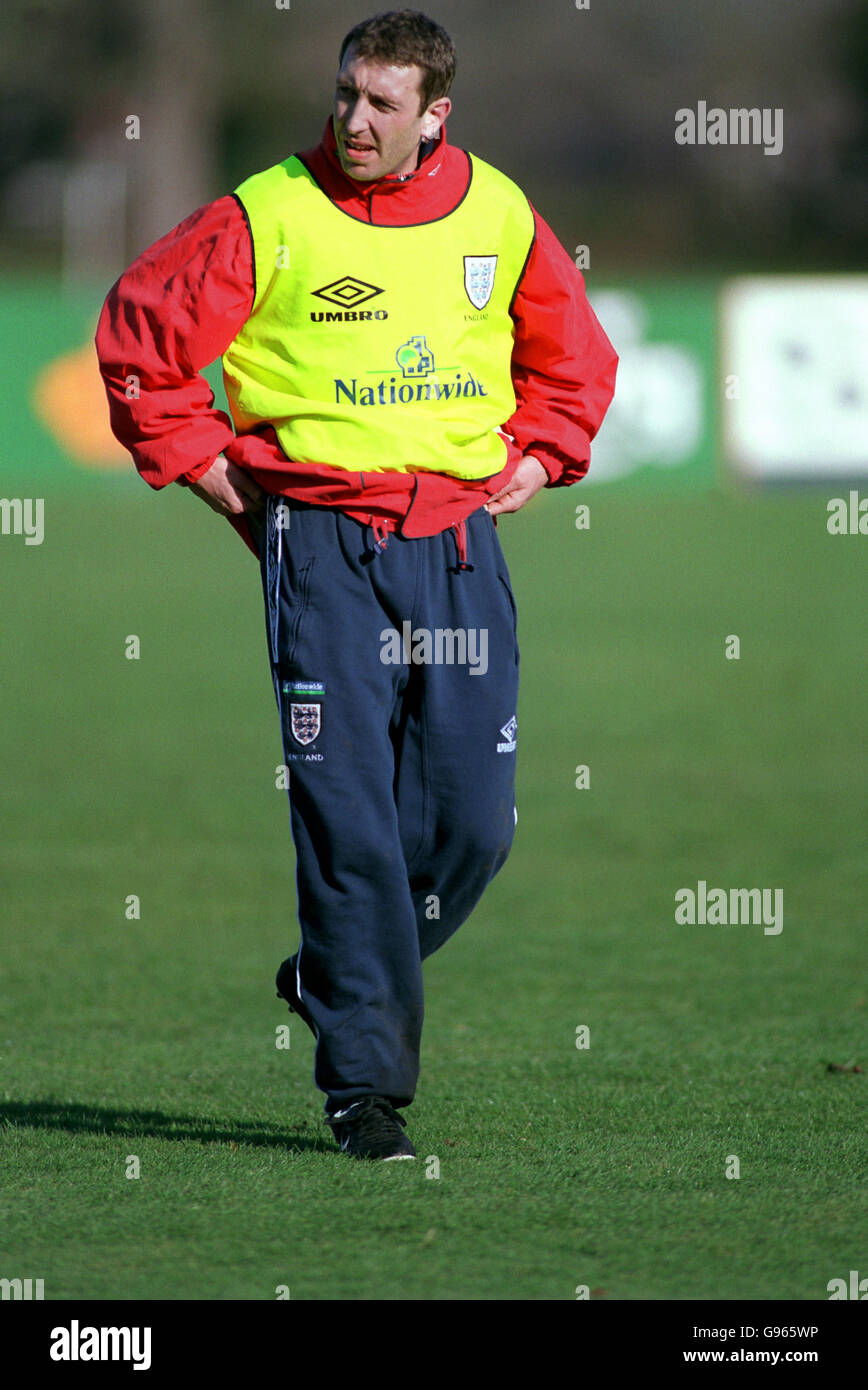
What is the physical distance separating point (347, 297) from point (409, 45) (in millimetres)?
478

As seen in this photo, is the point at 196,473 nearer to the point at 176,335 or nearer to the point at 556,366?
the point at 176,335

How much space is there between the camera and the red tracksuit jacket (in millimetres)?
3771

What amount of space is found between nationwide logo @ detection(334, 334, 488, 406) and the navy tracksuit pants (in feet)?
0.76

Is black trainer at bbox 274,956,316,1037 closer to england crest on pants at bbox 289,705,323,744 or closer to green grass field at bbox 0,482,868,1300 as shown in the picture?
green grass field at bbox 0,482,868,1300

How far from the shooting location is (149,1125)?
439cm

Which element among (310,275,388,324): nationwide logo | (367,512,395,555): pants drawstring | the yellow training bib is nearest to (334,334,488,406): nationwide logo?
the yellow training bib

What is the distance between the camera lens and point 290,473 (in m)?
3.86

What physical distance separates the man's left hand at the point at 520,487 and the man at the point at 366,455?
2.8 inches

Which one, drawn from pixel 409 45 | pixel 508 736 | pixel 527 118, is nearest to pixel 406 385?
pixel 409 45

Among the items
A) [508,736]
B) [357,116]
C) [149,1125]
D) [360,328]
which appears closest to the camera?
[357,116]

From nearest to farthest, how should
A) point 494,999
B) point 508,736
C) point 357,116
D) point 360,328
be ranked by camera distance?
point 357,116 < point 360,328 < point 508,736 < point 494,999

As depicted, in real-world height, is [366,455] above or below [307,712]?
above

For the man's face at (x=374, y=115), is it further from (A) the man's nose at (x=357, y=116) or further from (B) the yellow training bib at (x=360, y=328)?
(B) the yellow training bib at (x=360, y=328)

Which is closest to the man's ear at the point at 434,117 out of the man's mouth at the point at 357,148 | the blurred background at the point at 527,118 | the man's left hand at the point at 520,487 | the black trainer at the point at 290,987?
the man's mouth at the point at 357,148
